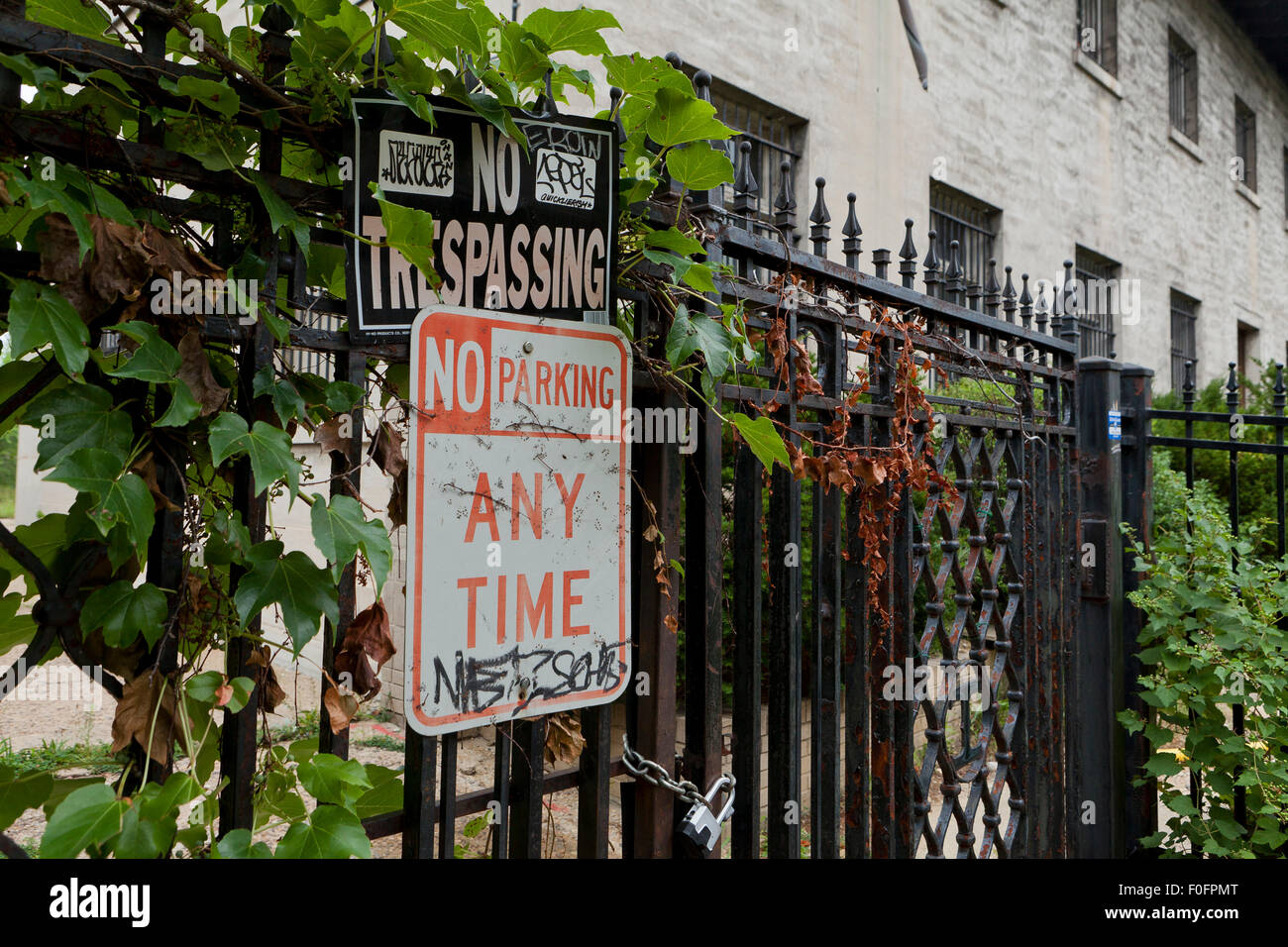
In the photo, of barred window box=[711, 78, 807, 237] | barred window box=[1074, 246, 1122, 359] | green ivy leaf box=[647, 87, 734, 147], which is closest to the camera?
green ivy leaf box=[647, 87, 734, 147]

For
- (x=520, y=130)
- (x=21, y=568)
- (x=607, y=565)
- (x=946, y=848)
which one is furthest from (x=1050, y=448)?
(x=21, y=568)

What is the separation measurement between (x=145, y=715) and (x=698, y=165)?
53.1 inches

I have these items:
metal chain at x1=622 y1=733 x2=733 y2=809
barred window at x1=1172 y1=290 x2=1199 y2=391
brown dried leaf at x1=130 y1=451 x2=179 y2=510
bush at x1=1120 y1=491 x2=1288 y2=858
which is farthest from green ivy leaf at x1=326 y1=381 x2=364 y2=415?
barred window at x1=1172 y1=290 x2=1199 y2=391

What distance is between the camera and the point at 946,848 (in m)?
4.23

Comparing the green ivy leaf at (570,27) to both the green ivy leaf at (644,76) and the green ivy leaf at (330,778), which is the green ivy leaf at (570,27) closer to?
the green ivy leaf at (644,76)

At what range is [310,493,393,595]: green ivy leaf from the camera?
127 centimetres

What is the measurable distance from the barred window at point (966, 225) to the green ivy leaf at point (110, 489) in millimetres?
9246

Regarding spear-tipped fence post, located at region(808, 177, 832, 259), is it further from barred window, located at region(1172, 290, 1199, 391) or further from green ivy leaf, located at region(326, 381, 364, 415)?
barred window, located at region(1172, 290, 1199, 391)

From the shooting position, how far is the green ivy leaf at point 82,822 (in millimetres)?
1104

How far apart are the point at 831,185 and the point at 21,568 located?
773 cm

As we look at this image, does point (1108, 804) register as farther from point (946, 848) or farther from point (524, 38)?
point (524, 38)

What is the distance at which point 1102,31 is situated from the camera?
472 inches

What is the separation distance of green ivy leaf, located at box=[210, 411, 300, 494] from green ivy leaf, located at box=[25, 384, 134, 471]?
0.40 feet

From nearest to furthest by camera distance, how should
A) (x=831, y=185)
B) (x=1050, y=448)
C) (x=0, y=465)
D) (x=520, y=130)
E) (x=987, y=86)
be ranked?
(x=520, y=130) → (x=1050, y=448) → (x=831, y=185) → (x=987, y=86) → (x=0, y=465)
